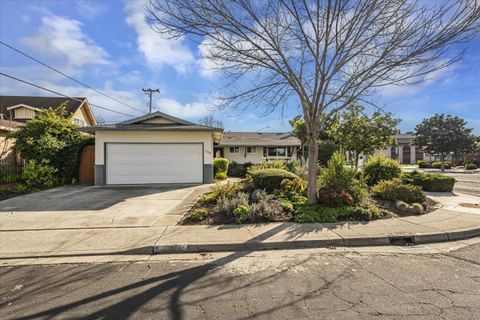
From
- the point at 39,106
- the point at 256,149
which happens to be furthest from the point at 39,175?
the point at 39,106

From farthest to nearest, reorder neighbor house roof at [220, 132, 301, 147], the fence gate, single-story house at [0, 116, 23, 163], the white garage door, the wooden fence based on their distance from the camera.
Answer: neighbor house roof at [220, 132, 301, 147], the fence gate, single-story house at [0, 116, 23, 163], the white garage door, the wooden fence

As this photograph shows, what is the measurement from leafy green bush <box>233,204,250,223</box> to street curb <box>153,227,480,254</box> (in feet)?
4.69

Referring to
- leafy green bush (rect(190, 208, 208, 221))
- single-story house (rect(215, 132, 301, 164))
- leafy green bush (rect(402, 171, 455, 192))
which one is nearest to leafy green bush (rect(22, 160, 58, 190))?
leafy green bush (rect(190, 208, 208, 221))

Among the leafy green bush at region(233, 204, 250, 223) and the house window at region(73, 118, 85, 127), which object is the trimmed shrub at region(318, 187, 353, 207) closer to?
the leafy green bush at region(233, 204, 250, 223)

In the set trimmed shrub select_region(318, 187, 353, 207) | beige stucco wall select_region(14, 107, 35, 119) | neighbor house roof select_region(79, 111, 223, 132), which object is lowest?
trimmed shrub select_region(318, 187, 353, 207)

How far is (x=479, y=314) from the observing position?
107 inches

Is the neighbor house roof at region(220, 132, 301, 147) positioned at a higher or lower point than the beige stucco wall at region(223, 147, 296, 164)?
higher

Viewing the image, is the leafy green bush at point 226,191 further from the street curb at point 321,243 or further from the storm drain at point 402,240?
the storm drain at point 402,240

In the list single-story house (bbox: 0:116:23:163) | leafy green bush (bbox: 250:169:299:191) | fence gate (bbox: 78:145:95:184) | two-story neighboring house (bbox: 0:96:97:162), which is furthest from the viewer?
two-story neighboring house (bbox: 0:96:97:162)

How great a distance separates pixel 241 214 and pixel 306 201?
224 cm

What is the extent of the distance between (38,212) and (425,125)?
42309 mm

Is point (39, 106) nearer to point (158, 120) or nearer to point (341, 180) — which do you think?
point (158, 120)

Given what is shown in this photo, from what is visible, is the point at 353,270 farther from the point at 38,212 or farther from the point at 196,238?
the point at 38,212

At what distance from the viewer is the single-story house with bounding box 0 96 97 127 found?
24156mm
